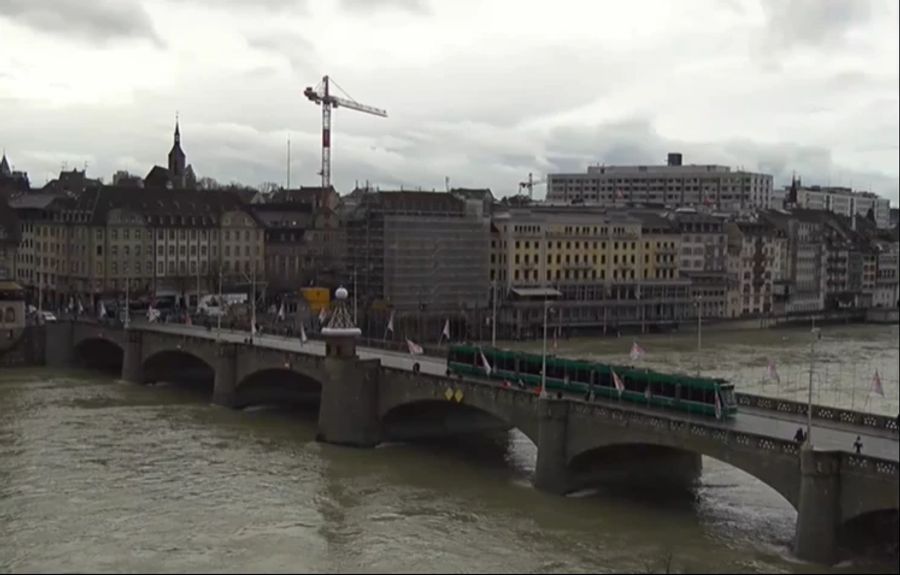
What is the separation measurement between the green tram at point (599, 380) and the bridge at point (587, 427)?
73 centimetres

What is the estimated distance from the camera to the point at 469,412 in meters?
61.5

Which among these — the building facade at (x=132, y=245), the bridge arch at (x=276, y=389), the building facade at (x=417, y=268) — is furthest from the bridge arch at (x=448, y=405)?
the building facade at (x=132, y=245)

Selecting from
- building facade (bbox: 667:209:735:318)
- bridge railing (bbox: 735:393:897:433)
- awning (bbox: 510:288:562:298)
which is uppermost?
building facade (bbox: 667:209:735:318)

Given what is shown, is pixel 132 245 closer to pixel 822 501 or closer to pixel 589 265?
pixel 589 265

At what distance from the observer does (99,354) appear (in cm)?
9344

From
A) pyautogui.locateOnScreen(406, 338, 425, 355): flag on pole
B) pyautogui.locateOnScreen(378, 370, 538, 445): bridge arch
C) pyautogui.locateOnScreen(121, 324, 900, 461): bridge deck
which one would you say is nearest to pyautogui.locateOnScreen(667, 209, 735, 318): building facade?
pyautogui.locateOnScreen(406, 338, 425, 355): flag on pole

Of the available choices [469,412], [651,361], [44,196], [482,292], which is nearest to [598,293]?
[482,292]

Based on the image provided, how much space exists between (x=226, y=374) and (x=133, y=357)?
1409cm

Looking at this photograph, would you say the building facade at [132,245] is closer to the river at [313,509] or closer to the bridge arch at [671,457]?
the river at [313,509]

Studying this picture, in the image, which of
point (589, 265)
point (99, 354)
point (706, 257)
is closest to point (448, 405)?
point (99, 354)

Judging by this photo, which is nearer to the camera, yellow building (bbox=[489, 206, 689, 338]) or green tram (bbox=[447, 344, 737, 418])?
green tram (bbox=[447, 344, 737, 418])

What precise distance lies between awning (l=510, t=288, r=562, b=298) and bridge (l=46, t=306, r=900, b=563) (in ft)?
182

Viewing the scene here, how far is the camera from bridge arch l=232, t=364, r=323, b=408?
7131 cm

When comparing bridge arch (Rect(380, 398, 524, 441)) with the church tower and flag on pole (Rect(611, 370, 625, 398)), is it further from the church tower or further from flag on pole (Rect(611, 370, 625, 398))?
the church tower
